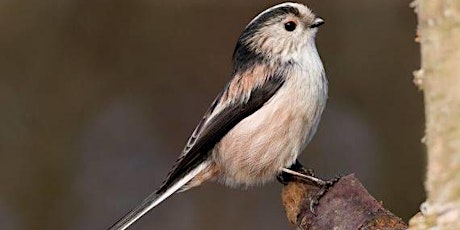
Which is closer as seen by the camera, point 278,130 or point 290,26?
point 278,130

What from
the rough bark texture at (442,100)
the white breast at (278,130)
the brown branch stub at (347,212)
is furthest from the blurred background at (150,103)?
the rough bark texture at (442,100)

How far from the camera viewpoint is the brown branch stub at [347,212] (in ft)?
3.99

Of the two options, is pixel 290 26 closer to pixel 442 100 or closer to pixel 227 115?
pixel 227 115

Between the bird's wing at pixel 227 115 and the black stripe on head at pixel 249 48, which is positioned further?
the black stripe on head at pixel 249 48

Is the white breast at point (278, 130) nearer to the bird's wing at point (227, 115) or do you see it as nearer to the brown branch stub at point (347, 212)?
→ the bird's wing at point (227, 115)

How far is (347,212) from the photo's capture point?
4.19 ft

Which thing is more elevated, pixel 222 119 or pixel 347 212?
pixel 222 119

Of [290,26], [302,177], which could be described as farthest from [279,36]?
[302,177]

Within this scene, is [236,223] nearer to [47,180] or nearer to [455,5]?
[47,180]

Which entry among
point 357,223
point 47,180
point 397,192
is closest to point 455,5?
point 357,223

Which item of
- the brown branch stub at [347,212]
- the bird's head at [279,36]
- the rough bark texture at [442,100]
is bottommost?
the rough bark texture at [442,100]

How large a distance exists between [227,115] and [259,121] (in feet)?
0.30

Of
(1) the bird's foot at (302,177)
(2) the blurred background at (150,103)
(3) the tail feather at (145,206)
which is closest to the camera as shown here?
(1) the bird's foot at (302,177)

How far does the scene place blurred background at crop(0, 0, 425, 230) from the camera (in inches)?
171
